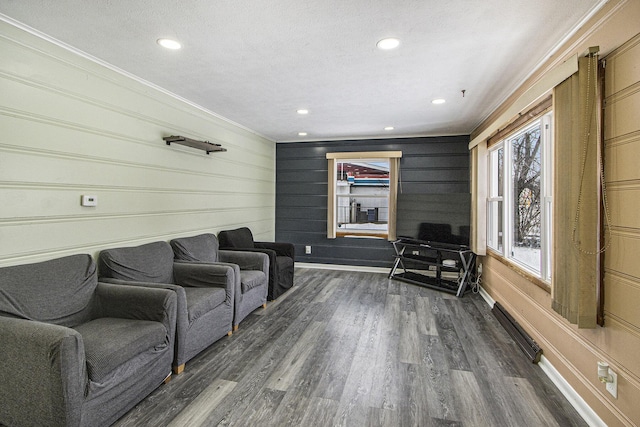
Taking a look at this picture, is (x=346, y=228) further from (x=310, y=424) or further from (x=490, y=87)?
(x=310, y=424)

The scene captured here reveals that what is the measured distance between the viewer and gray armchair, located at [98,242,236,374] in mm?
2465

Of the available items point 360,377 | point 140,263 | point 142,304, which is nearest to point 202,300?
point 142,304

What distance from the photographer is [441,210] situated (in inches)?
201

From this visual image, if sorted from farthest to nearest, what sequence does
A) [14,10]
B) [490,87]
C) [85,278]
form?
[490,87] → [85,278] → [14,10]

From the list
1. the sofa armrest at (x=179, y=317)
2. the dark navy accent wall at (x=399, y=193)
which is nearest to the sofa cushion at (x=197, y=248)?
the sofa armrest at (x=179, y=317)

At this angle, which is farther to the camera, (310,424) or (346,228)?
(346,228)

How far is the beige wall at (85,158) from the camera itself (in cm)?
215

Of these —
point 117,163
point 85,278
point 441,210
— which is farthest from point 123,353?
point 441,210

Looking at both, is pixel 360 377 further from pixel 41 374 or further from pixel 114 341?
pixel 41 374

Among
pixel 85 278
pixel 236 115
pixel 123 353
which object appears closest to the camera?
pixel 123 353

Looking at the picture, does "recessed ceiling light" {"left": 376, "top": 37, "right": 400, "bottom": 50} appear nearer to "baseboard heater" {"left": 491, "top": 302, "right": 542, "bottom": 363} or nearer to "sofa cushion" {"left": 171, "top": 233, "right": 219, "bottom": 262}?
"baseboard heater" {"left": 491, "top": 302, "right": 542, "bottom": 363}

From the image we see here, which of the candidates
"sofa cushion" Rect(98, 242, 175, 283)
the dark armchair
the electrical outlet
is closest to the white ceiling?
"sofa cushion" Rect(98, 242, 175, 283)

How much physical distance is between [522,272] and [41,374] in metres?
3.66

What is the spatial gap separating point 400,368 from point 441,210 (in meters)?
3.16
